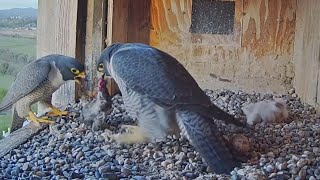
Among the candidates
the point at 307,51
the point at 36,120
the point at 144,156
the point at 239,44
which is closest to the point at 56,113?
the point at 36,120

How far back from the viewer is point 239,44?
3943mm

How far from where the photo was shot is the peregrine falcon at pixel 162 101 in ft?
7.43

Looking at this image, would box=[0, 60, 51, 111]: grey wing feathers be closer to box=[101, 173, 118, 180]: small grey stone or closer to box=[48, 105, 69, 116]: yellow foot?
box=[48, 105, 69, 116]: yellow foot

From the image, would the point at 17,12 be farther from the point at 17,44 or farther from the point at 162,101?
the point at 162,101

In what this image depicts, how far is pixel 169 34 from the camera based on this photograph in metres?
3.95

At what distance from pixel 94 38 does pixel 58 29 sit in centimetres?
22

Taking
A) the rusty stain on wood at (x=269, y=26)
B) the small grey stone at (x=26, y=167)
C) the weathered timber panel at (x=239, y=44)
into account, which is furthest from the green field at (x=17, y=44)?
the rusty stain on wood at (x=269, y=26)

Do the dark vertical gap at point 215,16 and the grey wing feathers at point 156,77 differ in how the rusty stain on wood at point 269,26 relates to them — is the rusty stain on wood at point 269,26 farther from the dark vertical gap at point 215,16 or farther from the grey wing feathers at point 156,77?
the grey wing feathers at point 156,77

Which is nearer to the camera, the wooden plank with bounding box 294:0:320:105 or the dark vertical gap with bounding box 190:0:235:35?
the wooden plank with bounding box 294:0:320:105

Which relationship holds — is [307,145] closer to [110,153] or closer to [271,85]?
[110,153]

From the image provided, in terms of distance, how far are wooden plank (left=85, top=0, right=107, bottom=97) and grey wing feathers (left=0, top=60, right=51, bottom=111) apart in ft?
1.92

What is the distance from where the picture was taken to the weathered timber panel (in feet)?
12.9

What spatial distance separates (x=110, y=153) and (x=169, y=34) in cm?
174

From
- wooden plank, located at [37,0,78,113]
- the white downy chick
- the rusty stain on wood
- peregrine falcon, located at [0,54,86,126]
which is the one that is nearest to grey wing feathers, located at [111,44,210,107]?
peregrine falcon, located at [0,54,86,126]
